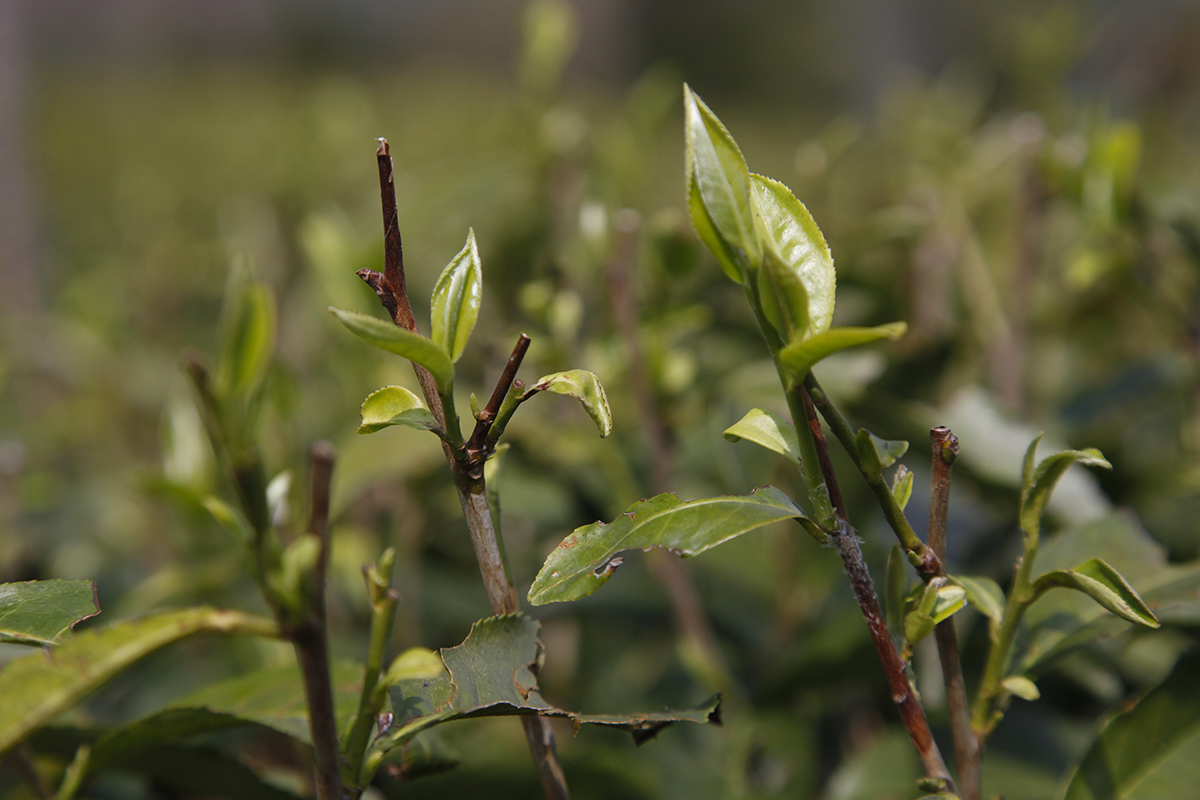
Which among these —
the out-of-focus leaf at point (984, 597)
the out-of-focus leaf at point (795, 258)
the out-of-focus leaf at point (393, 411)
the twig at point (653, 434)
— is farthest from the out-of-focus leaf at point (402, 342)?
the twig at point (653, 434)

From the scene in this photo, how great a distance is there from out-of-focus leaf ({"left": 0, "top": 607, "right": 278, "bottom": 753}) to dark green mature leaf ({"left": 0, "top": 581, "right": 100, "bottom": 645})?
71mm

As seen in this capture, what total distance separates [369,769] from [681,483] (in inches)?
22.6

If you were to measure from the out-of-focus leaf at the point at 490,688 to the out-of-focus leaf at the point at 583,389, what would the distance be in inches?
4.0

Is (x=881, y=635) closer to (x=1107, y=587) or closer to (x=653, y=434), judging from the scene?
(x=1107, y=587)

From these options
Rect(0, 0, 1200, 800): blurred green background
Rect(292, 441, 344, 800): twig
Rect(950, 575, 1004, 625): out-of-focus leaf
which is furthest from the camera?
Rect(0, 0, 1200, 800): blurred green background

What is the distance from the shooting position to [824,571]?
0.80 m

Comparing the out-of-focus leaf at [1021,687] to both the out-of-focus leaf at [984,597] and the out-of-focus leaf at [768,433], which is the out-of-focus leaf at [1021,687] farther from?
the out-of-focus leaf at [768,433]

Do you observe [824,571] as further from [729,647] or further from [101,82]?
[101,82]

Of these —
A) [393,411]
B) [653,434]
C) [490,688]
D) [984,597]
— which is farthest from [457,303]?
[653,434]

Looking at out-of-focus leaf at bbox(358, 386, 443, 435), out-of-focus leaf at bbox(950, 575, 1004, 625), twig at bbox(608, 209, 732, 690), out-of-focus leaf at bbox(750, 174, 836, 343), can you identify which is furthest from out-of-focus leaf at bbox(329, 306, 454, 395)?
twig at bbox(608, 209, 732, 690)

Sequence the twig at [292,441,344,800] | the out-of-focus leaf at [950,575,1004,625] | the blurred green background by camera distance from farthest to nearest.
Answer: the blurred green background → the out-of-focus leaf at [950,575,1004,625] → the twig at [292,441,344,800]

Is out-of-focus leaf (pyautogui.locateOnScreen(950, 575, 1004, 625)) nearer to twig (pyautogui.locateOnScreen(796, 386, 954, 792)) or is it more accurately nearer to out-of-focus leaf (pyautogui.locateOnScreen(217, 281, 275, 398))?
twig (pyautogui.locateOnScreen(796, 386, 954, 792))

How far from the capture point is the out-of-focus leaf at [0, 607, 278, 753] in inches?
11.0

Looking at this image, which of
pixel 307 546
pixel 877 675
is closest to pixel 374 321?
pixel 307 546
